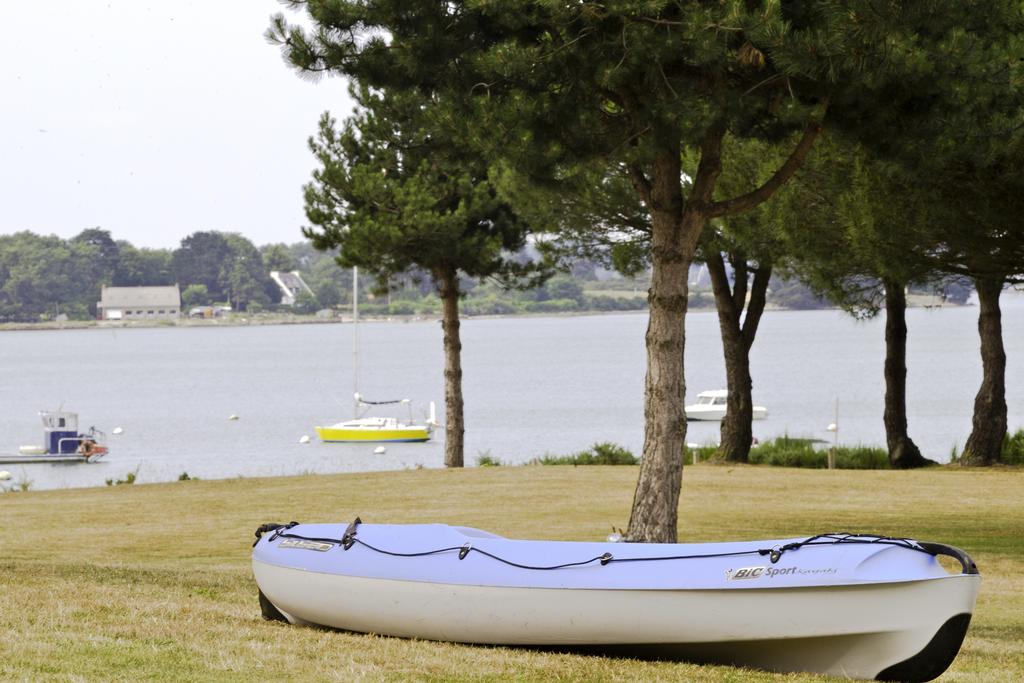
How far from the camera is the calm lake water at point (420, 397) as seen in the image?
151 feet

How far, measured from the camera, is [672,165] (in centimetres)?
1150

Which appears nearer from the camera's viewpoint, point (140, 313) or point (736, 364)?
point (736, 364)

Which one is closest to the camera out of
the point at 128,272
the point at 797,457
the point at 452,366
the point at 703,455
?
the point at 452,366

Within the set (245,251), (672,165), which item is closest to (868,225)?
(672,165)

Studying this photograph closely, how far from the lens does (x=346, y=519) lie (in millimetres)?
15656

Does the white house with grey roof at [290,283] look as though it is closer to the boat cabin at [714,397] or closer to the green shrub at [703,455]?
the boat cabin at [714,397]

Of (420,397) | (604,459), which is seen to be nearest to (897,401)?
(604,459)

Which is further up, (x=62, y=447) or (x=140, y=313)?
(x=140, y=313)

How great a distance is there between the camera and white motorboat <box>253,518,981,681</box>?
6.63 metres

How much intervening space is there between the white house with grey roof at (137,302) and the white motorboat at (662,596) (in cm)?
14803

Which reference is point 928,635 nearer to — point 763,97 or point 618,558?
point 618,558

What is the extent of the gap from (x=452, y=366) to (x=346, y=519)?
873 cm

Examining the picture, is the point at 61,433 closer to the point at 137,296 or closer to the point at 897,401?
the point at 897,401

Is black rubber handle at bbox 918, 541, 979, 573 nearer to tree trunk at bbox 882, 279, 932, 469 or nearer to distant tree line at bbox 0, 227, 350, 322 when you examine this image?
tree trunk at bbox 882, 279, 932, 469
